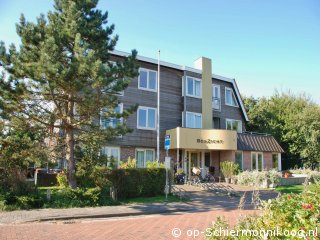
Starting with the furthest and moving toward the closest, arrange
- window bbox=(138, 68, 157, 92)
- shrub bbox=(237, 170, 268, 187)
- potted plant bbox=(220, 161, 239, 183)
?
window bbox=(138, 68, 157, 92) → potted plant bbox=(220, 161, 239, 183) → shrub bbox=(237, 170, 268, 187)

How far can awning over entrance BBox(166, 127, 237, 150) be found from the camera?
2539 cm

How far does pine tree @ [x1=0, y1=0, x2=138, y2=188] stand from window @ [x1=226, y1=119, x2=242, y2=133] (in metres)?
17.1

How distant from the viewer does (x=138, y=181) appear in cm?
1727

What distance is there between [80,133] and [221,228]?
12.2 meters

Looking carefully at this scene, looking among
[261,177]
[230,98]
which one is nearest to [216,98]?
[230,98]

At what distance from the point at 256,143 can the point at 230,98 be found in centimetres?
512

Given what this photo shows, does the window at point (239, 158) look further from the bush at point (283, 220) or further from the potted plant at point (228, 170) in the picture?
the bush at point (283, 220)

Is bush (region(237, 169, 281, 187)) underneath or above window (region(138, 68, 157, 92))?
underneath

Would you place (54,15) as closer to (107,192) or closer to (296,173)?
(107,192)

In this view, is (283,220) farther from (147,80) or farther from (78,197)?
(147,80)

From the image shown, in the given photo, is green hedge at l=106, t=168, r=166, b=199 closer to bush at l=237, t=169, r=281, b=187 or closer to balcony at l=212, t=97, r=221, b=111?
bush at l=237, t=169, r=281, b=187

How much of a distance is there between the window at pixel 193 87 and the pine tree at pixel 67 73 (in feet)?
43.5

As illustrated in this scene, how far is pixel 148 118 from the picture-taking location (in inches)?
1029

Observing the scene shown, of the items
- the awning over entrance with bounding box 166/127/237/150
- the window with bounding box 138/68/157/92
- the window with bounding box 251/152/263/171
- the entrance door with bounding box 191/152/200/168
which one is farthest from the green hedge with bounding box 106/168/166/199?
the window with bounding box 251/152/263/171
